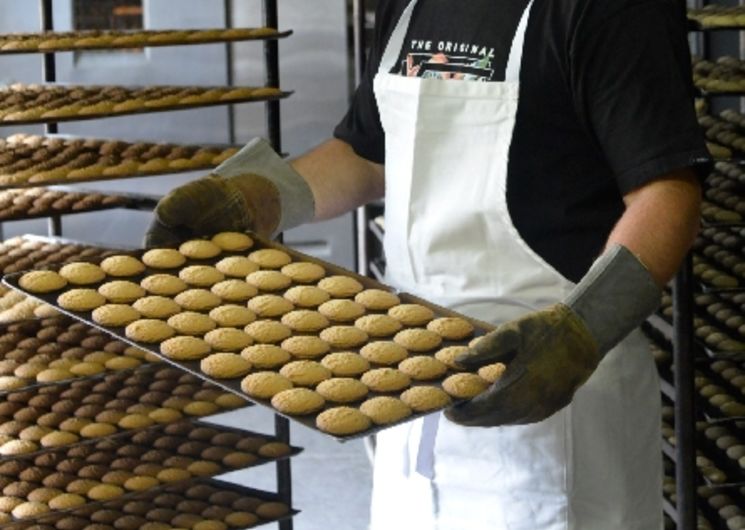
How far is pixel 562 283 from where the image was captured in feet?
7.22

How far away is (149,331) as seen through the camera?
207 cm

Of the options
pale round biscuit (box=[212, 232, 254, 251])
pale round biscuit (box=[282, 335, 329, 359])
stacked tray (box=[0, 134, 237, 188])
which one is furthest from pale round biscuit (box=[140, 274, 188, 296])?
stacked tray (box=[0, 134, 237, 188])

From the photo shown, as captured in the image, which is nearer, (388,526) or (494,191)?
(494,191)

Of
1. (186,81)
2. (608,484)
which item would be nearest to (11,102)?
(608,484)

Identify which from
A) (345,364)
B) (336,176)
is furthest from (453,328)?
(336,176)

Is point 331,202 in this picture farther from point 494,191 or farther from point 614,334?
point 614,334

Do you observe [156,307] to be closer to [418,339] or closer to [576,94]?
[418,339]

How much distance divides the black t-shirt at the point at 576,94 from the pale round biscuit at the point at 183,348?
19.7 inches

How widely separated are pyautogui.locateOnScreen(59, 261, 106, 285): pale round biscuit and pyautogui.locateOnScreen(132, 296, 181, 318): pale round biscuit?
0.07 m

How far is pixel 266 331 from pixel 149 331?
16 cm

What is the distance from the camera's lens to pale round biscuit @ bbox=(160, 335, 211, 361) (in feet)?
6.53

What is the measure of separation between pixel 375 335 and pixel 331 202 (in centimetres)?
45

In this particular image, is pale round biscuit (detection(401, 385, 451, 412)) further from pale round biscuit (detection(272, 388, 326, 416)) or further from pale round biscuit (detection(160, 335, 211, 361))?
pale round biscuit (detection(160, 335, 211, 361))

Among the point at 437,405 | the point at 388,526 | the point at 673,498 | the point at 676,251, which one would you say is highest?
the point at 676,251
